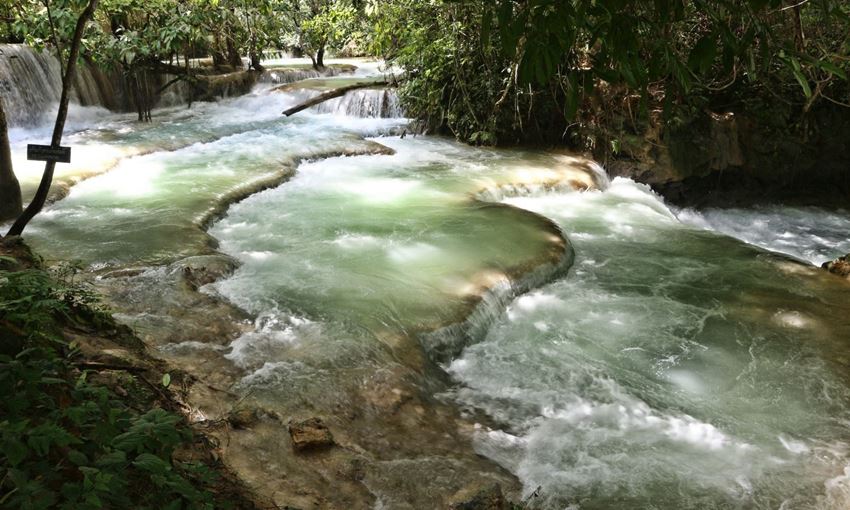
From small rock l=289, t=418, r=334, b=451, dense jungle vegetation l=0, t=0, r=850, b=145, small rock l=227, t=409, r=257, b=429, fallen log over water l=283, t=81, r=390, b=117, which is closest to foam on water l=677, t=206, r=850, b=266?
dense jungle vegetation l=0, t=0, r=850, b=145

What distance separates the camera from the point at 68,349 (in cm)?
265

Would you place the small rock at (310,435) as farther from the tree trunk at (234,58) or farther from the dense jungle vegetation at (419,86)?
the tree trunk at (234,58)

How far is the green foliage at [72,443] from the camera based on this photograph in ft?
5.68

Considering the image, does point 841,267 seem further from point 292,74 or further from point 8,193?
point 292,74

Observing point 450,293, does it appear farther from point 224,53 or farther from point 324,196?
point 224,53

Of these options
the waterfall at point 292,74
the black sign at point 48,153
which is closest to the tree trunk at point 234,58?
the waterfall at point 292,74

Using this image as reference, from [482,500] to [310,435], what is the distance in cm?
93

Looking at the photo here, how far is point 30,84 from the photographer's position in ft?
38.1

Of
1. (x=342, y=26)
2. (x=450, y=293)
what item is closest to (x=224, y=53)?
(x=342, y=26)

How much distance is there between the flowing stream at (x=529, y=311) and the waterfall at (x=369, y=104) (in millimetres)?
4360

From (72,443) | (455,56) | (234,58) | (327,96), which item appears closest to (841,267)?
(455,56)

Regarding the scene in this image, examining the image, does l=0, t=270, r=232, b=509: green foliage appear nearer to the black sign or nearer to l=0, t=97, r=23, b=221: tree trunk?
the black sign

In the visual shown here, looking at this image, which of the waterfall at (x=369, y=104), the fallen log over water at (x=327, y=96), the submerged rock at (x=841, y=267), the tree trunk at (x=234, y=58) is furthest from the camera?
the tree trunk at (x=234, y=58)

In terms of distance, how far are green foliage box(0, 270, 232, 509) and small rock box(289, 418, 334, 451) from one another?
770mm
